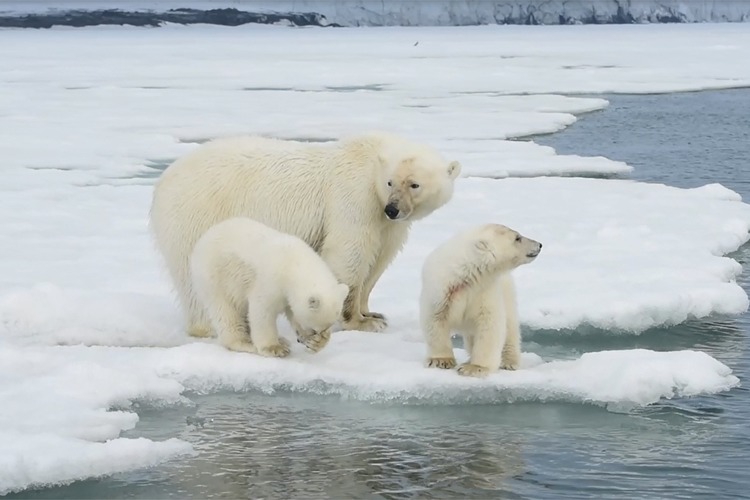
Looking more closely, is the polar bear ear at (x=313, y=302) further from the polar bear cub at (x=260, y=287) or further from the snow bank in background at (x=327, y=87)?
the snow bank in background at (x=327, y=87)

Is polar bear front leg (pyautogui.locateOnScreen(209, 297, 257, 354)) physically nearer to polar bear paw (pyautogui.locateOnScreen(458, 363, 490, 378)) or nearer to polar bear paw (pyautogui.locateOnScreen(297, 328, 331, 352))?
polar bear paw (pyautogui.locateOnScreen(297, 328, 331, 352))

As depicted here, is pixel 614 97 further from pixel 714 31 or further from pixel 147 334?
pixel 714 31

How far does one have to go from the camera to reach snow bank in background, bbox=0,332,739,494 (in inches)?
132

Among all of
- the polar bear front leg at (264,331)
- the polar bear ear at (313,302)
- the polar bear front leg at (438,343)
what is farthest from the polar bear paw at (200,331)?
the polar bear front leg at (438,343)

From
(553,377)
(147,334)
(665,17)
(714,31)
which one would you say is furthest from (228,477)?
(665,17)

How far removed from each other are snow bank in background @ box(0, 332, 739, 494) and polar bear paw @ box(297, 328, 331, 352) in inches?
2.2

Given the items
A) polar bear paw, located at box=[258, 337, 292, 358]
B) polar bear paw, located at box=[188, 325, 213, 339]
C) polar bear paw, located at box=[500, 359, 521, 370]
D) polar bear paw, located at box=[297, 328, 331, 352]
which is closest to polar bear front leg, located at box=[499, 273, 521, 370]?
polar bear paw, located at box=[500, 359, 521, 370]

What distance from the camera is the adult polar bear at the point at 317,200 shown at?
14.3ft

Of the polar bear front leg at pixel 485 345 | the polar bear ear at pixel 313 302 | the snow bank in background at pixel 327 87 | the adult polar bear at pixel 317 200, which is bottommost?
the snow bank in background at pixel 327 87

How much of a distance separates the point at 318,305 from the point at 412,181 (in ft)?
2.39

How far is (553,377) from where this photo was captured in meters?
3.67

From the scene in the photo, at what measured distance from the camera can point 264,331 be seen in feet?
12.9

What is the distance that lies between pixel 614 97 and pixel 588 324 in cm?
1352

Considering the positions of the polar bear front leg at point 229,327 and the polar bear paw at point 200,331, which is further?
the polar bear paw at point 200,331
